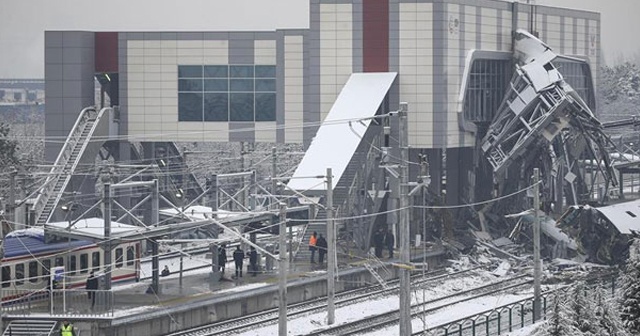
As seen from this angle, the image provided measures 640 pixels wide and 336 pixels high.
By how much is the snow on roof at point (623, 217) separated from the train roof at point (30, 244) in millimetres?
20491

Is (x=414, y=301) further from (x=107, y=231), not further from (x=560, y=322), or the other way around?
(x=560, y=322)

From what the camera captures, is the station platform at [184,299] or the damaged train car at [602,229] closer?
the station platform at [184,299]

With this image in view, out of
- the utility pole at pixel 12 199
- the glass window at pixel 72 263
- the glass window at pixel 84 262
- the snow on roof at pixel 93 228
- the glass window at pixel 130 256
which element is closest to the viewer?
the snow on roof at pixel 93 228

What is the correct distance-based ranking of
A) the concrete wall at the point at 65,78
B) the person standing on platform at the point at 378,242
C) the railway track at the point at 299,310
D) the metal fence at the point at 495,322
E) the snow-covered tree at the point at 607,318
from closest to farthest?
1. the snow-covered tree at the point at 607,318
2. the metal fence at the point at 495,322
3. the railway track at the point at 299,310
4. the person standing on platform at the point at 378,242
5. the concrete wall at the point at 65,78

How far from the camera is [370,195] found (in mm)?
54000

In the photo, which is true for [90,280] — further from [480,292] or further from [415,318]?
[480,292]

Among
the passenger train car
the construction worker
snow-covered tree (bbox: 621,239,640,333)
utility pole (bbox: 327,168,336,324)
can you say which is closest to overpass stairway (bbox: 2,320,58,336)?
the construction worker

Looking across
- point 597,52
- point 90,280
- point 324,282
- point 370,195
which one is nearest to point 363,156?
point 370,195

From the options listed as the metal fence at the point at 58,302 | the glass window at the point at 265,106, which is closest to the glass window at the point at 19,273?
the metal fence at the point at 58,302

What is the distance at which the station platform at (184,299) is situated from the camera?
3662cm

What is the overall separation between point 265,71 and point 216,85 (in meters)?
2.33

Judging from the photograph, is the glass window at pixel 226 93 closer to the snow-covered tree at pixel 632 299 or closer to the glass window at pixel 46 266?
the glass window at pixel 46 266

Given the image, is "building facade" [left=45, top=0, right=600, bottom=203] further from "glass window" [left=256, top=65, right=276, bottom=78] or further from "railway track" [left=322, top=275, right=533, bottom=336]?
"railway track" [left=322, top=275, right=533, bottom=336]

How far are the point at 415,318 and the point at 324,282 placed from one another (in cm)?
616
